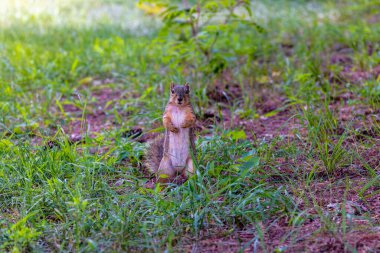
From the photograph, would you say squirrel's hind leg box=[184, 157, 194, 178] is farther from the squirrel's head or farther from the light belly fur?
the squirrel's head

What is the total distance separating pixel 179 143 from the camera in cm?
370

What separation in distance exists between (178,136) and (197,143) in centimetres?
46

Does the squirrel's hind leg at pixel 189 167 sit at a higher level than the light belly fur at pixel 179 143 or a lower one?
lower

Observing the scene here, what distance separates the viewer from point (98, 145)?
414cm

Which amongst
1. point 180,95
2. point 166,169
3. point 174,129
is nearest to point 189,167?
point 166,169

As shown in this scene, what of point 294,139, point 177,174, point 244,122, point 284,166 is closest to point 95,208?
point 177,174

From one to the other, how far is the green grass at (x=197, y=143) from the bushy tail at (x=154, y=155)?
0.30 ft

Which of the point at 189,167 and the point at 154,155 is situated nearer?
the point at 189,167

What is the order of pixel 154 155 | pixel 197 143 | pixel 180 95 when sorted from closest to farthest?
pixel 180 95 → pixel 154 155 → pixel 197 143

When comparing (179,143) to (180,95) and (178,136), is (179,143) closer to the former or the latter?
(178,136)

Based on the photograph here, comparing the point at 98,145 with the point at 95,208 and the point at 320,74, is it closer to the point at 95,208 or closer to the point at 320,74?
the point at 95,208

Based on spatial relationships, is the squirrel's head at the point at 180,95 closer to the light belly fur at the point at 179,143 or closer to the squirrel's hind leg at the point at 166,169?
the light belly fur at the point at 179,143

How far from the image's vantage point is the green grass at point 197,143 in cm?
294

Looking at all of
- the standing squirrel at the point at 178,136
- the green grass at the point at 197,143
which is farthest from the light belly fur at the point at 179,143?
the green grass at the point at 197,143
